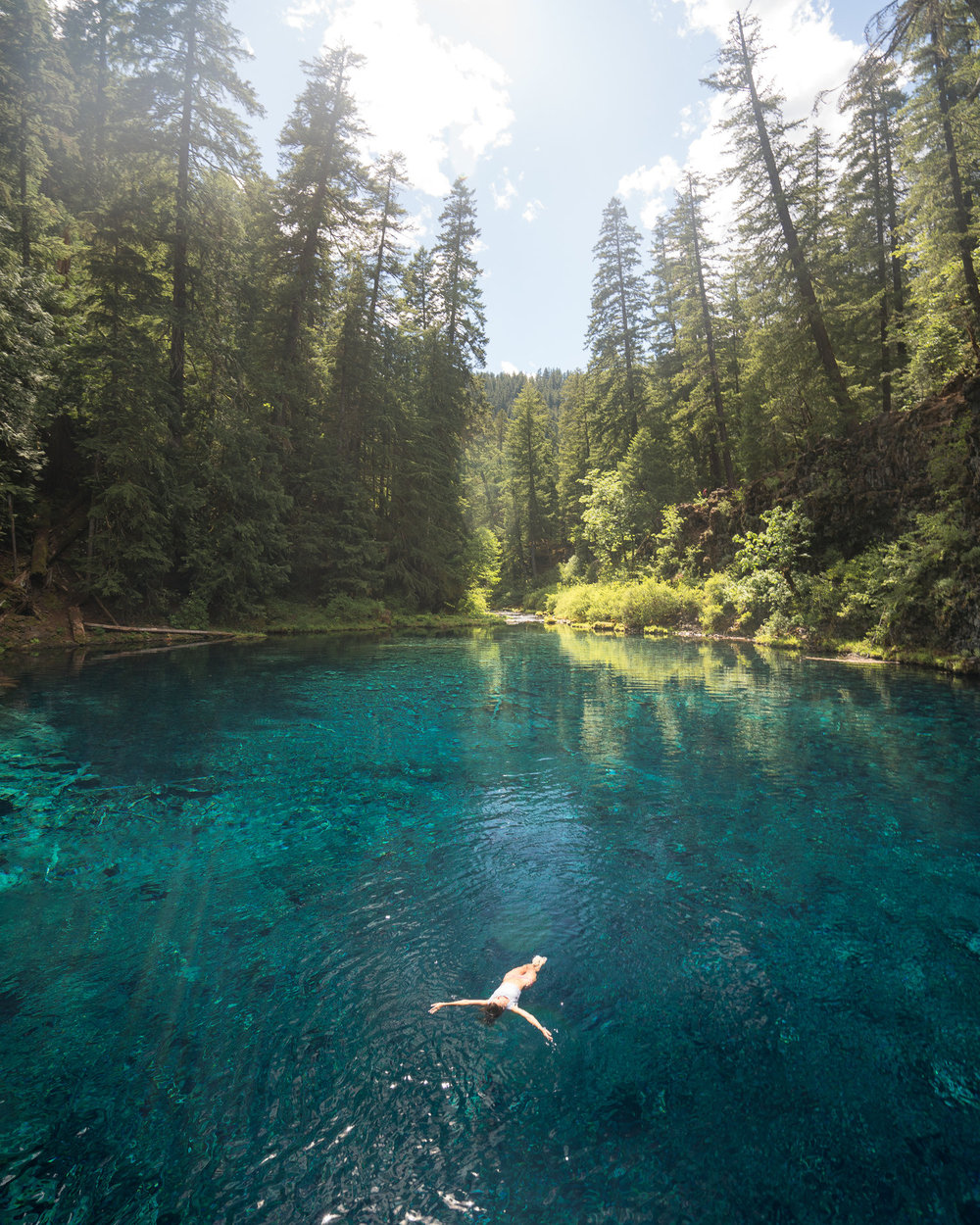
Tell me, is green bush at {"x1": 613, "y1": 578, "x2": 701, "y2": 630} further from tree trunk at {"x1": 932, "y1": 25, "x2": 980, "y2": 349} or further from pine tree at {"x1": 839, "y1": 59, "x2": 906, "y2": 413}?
tree trunk at {"x1": 932, "y1": 25, "x2": 980, "y2": 349}

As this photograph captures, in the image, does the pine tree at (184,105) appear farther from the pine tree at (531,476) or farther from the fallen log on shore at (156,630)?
the pine tree at (531,476)

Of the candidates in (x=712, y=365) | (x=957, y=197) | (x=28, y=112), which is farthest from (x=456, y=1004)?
(x=712, y=365)

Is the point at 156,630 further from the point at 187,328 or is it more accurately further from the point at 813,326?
the point at 813,326

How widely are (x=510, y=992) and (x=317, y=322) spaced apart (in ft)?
96.5

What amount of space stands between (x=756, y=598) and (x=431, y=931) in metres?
17.8

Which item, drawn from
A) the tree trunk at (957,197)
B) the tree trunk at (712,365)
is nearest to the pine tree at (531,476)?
the tree trunk at (712,365)

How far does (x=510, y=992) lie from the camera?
290 centimetres

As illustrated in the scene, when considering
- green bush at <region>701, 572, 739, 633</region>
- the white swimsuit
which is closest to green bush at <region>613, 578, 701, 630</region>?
green bush at <region>701, 572, 739, 633</region>

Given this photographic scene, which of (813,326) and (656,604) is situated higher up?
(813,326)

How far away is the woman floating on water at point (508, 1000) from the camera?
2.77 meters

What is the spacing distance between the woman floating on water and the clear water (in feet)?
0.32

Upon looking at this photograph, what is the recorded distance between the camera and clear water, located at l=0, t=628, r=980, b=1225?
2078 mm

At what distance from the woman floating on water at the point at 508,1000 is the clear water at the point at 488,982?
0.10m

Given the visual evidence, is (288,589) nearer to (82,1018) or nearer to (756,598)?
(756,598)
